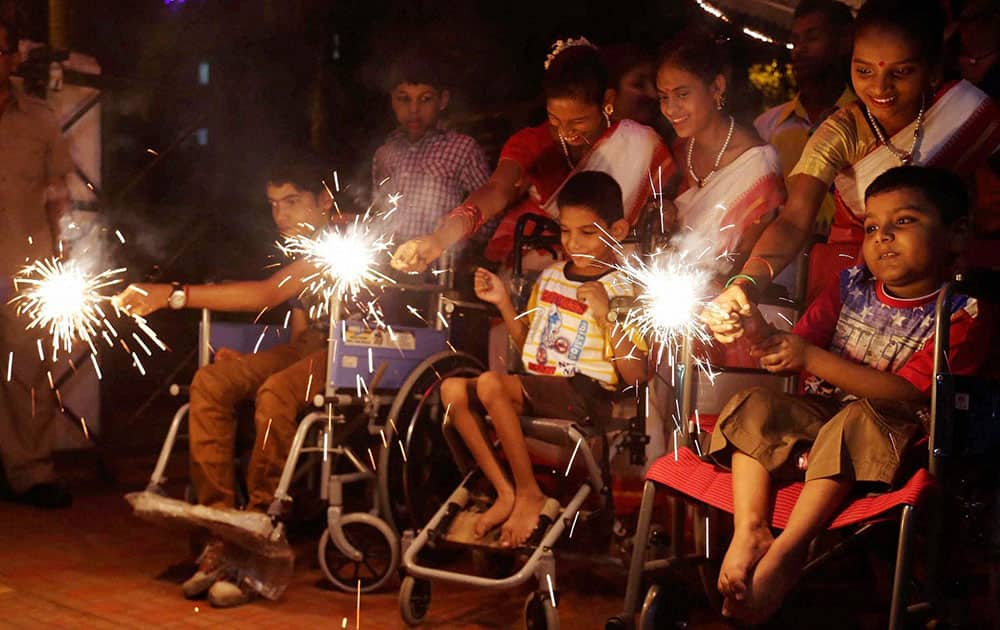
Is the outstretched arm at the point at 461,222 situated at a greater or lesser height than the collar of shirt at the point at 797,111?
lesser

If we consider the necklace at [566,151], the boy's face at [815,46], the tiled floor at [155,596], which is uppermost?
the boy's face at [815,46]

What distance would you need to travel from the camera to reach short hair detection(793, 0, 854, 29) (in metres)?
4.48

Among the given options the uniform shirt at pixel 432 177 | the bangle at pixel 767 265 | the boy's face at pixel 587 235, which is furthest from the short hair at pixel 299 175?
the bangle at pixel 767 265

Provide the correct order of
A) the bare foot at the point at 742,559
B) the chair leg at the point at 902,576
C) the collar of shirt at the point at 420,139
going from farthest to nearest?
the collar of shirt at the point at 420,139 → the bare foot at the point at 742,559 → the chair leg at the point at 902,576

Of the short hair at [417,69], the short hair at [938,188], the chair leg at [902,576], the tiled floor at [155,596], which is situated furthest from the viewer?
the short hair at [417,69]

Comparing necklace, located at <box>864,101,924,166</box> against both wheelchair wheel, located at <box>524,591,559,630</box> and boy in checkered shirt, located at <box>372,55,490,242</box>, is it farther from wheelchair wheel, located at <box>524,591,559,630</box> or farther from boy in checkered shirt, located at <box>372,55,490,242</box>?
boy in checkered shirt, located at <box>372,55,490,242</box>

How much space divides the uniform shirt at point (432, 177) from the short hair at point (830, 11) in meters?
Answer: 1.80

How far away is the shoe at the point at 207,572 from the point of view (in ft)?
13.6

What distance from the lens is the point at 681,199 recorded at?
4391 mm

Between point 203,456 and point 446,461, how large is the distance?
1.04 meters

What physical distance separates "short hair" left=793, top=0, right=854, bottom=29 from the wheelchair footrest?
7.86 ft

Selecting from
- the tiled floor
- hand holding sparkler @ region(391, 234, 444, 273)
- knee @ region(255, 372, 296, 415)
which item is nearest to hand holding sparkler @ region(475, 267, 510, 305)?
hand holding sparkler @ region(391, 234, 444, 273)

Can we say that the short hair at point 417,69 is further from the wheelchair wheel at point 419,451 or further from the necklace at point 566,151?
the wheelchair wheel at point 419,451

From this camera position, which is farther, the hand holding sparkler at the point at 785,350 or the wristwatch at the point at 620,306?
the wristwatch at the point at 620,306
